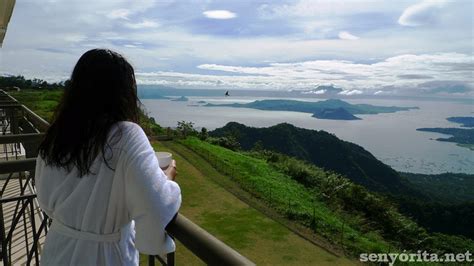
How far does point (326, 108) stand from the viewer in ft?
547

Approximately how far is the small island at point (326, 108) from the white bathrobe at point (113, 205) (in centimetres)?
13236

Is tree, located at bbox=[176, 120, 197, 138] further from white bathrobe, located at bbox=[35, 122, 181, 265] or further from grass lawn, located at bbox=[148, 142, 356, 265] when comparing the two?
white bathrobe, located at bbox=[35, 122, 181, 265]

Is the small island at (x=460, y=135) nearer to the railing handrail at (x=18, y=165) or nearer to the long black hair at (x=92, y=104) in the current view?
the railing handrail at (x=18, y=165)

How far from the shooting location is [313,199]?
13.7m

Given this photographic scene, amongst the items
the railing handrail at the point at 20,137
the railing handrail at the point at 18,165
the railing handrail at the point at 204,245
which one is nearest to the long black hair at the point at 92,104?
the railing handrail at the point at 204,245

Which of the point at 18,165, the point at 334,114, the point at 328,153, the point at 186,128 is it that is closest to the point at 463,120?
the point at 334,114

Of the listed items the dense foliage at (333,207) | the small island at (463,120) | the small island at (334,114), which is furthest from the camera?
the small island at (334,114)

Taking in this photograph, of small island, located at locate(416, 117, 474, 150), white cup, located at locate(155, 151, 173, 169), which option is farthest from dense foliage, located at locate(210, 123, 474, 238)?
small island, located at locate(416, 117, 474, 150)

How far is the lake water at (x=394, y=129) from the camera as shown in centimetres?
6731

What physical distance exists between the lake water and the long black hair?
748 inches

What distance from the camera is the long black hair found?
1.01m

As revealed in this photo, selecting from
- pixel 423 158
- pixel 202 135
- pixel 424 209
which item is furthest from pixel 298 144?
pixel 423 158

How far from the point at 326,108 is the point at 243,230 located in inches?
6460

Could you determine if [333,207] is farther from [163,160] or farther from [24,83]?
[24,83]
